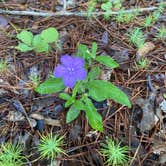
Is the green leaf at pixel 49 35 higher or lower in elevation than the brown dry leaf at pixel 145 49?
higher

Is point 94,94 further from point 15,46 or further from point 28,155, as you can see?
point 15,46

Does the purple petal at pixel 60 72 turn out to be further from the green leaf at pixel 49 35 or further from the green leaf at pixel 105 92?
the green leaf at pixel 49 35

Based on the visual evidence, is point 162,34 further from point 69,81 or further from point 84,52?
point 69,81

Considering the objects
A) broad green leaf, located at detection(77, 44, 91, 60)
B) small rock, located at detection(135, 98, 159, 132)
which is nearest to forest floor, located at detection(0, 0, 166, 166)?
small rock, located at detection(135, 98, 159, 132)

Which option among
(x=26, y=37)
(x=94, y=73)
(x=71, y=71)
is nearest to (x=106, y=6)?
(x=26, y=37)

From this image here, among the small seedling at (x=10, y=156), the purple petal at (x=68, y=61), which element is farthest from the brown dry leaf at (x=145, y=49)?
the small seedling at (x=10, y=156)

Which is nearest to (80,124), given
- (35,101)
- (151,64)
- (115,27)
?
(35,101)

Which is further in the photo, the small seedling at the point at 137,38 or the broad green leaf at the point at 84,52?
the small seedling at the point at 137,38
